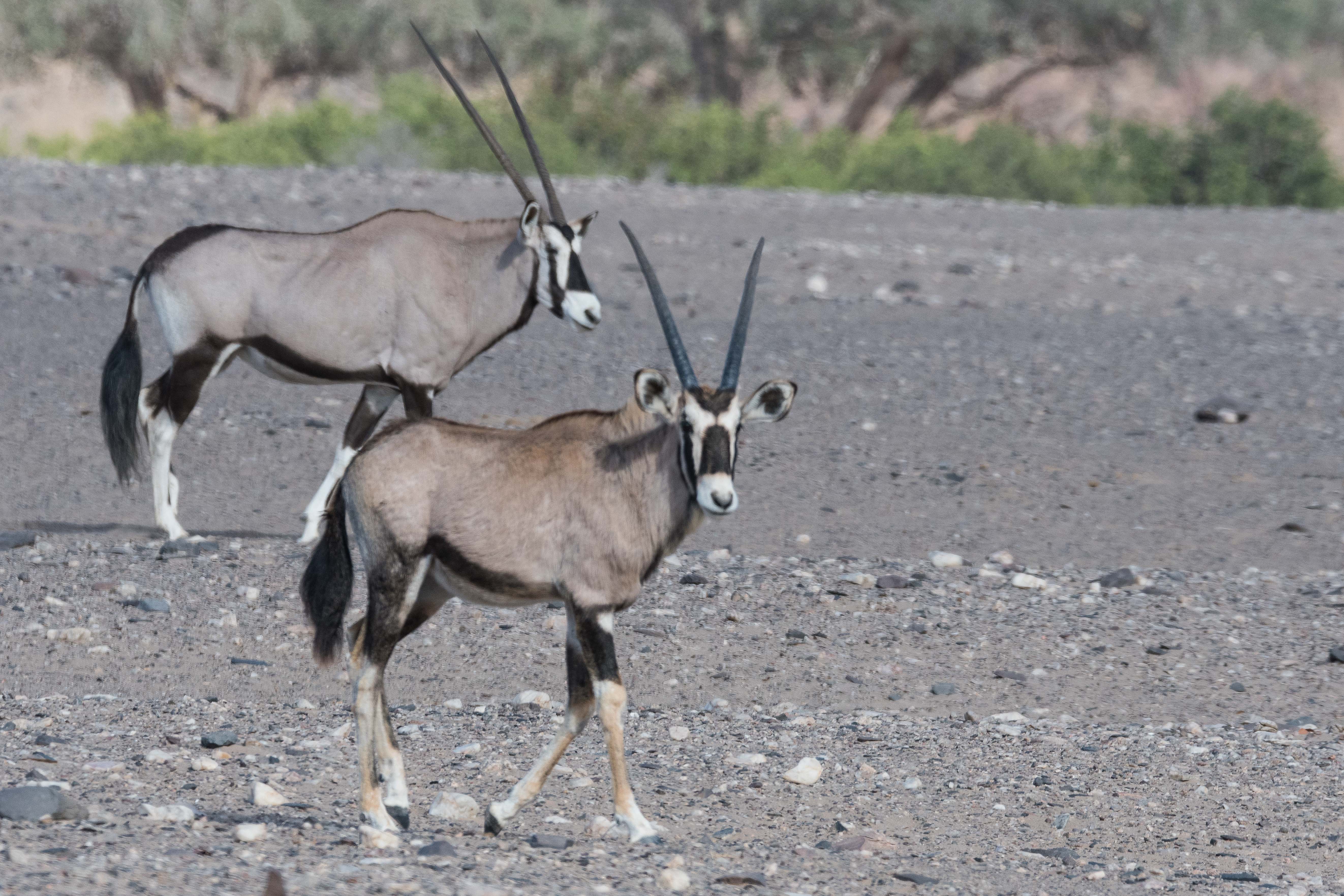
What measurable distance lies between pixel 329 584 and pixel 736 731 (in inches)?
75.4

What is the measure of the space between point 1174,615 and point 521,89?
112 feet

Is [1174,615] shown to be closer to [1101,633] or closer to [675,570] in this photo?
[1101,633]

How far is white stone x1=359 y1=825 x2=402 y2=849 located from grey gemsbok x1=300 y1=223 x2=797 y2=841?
0.35 ft

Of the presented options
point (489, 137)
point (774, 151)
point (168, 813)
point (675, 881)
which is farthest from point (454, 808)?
point (774, 151)

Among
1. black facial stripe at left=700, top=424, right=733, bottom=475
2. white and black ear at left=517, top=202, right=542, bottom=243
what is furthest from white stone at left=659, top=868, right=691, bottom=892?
white and black ear at left=517, top=202, right=542, bottom=243

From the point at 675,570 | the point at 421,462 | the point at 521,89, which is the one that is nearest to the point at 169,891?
the point at 421,462

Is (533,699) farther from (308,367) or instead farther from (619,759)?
(308,367)

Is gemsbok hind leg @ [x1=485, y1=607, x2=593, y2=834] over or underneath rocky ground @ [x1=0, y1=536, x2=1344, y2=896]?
over

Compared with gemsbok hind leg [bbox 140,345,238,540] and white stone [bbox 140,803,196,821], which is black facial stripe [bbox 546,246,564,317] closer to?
gemsbok hind leg [bbox 140,345,238,540]

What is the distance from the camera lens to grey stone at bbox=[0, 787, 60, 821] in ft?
16.5

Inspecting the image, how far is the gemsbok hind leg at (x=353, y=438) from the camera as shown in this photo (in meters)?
8.84

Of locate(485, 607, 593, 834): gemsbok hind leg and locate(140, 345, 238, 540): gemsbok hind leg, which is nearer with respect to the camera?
locate(485, 607, 593, 834): gemsbok hind leg

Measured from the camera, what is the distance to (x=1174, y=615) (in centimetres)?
831

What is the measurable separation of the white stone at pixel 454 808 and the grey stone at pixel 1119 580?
165 inches
